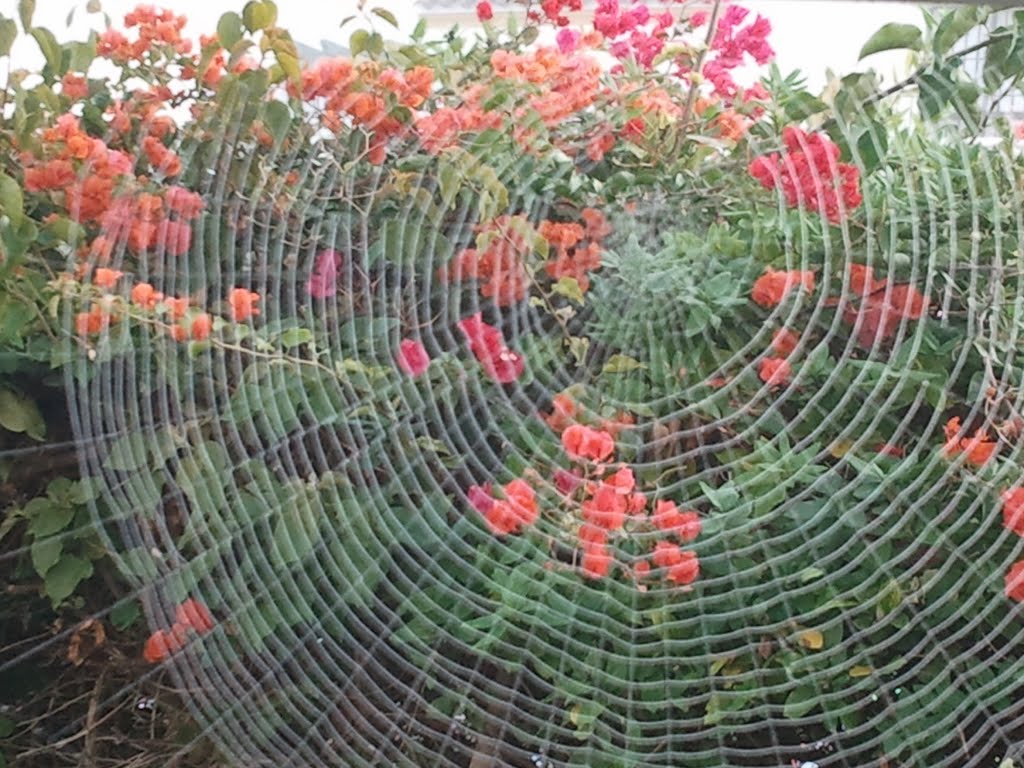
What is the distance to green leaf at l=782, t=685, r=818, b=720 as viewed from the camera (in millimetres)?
790

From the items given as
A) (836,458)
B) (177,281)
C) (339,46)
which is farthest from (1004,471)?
(339,46)

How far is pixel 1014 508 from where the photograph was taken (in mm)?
747

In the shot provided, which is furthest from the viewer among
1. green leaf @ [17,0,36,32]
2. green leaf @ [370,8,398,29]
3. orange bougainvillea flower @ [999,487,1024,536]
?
green leaf @ [370,8,398,29]

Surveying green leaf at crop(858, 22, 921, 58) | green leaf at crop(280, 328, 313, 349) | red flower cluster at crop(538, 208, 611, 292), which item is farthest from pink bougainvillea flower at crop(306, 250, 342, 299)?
green leaf at crop(858, 22, 921, 58)

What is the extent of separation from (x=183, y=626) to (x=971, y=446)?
507 mm

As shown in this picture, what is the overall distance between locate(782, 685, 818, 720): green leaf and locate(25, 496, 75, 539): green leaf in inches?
19.3

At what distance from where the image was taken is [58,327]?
892 millimetres

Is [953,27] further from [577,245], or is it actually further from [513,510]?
[513,510]

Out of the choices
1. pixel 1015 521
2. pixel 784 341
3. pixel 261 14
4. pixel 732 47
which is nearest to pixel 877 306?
pixel 784 341

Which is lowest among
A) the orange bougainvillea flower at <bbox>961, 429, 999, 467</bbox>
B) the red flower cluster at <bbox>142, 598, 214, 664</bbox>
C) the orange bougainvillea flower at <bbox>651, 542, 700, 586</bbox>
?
the red flower cluster at <bbox>142, 598, 214, 664</bbox>

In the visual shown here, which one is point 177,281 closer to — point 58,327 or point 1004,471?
point 58,327

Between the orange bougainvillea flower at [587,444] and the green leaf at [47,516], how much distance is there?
350 mm

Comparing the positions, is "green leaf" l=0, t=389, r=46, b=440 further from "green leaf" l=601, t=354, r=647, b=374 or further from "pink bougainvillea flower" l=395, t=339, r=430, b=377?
"green leaf" l=601, t=354, r=647, b=374

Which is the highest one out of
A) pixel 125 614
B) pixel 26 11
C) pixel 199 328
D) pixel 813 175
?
pixel 26 11
